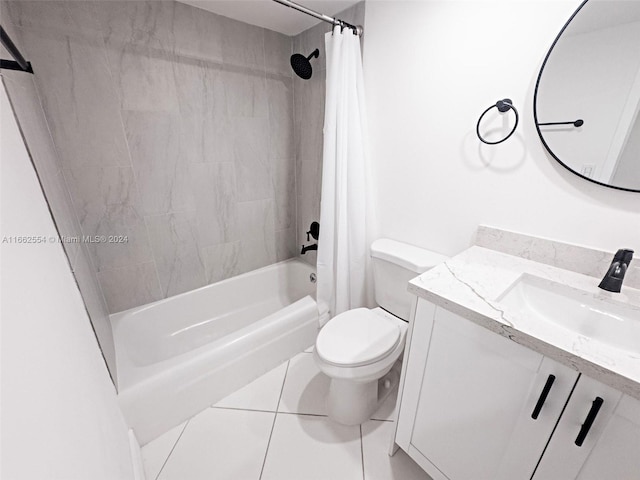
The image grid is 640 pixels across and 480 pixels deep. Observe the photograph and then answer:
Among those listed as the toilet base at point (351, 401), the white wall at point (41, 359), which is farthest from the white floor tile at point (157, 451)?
the toilet base at point (351, 401)

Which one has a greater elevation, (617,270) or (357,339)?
(617,270)

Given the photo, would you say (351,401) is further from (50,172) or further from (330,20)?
(330,20)

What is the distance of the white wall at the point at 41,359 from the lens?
0.40 metres

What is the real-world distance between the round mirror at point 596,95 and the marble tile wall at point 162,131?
1585mm

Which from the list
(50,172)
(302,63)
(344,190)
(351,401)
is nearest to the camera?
(50,172)

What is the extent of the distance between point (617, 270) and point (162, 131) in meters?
2.15

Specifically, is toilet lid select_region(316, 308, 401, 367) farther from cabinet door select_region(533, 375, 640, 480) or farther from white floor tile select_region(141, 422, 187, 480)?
white floor tile select_region(141, 422, 187, 480)

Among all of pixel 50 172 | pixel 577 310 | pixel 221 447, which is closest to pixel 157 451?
pixel 221 447

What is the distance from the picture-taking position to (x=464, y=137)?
1.17 meters

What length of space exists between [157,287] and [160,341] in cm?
36

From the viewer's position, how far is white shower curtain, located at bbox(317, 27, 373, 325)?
138 cm

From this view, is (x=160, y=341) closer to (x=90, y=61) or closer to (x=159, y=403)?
(x=159, y=403)

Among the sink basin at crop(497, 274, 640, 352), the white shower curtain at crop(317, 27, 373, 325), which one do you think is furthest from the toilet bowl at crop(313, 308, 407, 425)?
the sink basin at crop(497, 274, 640, 352)

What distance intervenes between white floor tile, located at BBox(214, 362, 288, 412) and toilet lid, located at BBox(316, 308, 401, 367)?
53 centimetres
